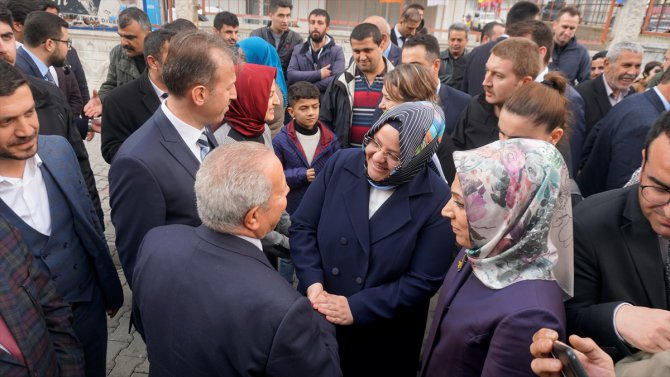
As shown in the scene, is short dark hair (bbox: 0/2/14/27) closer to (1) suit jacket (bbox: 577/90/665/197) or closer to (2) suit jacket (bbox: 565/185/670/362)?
(2) suit jacket (bbox: 565/185/670/362)

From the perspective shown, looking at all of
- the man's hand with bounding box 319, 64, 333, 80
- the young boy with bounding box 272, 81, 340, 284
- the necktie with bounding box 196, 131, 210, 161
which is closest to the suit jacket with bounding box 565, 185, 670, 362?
the necktie with bounding box 196, 131, 210, 161

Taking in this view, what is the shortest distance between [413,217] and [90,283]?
5.90 feet

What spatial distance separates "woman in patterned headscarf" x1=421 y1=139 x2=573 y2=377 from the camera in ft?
4.57

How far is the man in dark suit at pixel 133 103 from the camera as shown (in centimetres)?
322

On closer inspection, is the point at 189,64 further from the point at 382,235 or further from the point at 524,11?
the point at 524,11

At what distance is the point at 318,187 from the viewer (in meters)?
2.29

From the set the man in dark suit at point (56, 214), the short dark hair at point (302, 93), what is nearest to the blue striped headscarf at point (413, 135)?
the short dark hair at point (302, 93)

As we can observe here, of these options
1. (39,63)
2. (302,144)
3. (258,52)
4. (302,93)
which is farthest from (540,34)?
(39,63)

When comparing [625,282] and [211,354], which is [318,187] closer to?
[211,354]

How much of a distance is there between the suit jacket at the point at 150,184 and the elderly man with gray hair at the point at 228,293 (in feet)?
1.59

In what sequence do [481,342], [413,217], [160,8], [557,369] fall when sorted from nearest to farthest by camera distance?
[557,369]
[481,342]
[413,217]
[160,8]

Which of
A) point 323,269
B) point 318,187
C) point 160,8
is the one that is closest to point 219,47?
point 318,187

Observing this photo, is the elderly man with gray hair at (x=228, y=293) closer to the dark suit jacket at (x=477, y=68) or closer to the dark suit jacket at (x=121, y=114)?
the dark suit jacket at (x=121, y=114)

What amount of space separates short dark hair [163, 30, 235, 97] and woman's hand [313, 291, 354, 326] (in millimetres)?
1323
